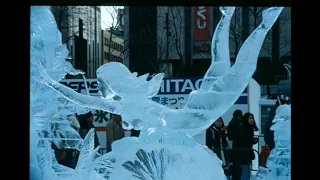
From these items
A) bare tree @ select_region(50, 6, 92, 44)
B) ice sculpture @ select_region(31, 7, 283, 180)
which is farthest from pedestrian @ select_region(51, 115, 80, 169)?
bare tree @ select_region(50, 6, 92, 44)

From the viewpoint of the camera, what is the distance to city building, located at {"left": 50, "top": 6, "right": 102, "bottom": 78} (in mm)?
5143

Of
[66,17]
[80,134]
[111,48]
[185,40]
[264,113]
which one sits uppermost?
[66,17]

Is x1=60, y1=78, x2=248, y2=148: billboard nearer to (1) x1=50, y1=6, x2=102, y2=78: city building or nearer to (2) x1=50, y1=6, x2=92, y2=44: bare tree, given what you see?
(1) x1=50, y1=6, x2=102, y2=78: city building

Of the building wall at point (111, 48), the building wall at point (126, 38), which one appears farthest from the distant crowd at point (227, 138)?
the building wall at point (126, 38)

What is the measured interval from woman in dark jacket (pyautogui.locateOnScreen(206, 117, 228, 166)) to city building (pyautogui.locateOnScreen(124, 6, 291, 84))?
0.56 m

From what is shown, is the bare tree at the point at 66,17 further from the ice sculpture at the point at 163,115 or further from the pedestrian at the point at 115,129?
the pedestrian at the point at 115,129

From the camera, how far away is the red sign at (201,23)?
5441 mm

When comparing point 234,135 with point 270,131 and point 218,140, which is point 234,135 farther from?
point 270,131

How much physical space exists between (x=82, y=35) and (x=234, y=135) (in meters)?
1.73

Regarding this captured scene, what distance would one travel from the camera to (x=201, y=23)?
17.8ft

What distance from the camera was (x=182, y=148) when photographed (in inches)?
163

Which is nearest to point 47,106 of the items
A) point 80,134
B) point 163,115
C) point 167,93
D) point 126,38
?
point 80,134
